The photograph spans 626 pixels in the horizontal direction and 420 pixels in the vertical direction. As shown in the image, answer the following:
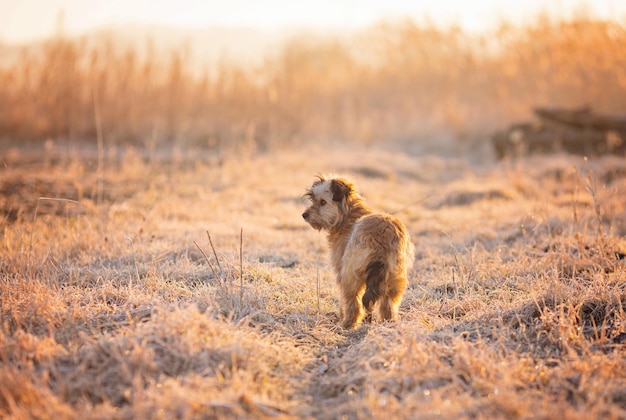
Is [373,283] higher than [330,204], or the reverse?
[330,204]

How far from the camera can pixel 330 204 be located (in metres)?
5.31

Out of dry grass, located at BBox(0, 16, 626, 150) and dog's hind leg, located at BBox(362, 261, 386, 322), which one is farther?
dry grass, located at BBox(0, 16, 626, 150)

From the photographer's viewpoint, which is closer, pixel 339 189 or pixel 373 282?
pixel 373 282

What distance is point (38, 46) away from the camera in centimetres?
1423

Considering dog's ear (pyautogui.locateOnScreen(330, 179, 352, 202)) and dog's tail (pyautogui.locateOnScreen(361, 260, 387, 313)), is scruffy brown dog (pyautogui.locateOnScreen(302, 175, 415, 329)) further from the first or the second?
dog's ear (pyautogui.locateOnScreen(330, 179, 352, 202))

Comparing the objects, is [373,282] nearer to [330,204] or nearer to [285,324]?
[285,324]

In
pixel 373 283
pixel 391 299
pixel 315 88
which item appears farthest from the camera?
pixel 315 88

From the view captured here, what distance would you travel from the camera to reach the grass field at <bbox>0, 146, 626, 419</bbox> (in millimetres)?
3287

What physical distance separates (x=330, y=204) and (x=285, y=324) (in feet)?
3.94

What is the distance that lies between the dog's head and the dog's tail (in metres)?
0.88

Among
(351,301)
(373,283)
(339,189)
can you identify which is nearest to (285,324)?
(351,301)

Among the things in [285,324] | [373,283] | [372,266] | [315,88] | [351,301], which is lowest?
[285,324]

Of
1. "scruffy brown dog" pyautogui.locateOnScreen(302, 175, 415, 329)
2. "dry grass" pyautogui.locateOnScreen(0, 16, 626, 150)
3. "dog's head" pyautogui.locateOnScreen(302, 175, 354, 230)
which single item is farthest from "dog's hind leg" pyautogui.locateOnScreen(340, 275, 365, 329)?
"dry grass" pyautogui.locateOnScreen(0, 16, 626, 150)

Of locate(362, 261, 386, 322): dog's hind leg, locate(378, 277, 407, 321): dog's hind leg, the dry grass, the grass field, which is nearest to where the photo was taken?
the grass field
